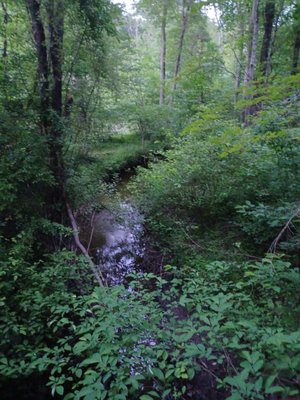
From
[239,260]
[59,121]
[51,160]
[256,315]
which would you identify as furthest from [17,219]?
[256,315]

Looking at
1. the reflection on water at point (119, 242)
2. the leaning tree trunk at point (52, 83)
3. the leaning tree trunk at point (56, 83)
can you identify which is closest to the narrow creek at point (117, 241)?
the reflection on water at point (119, 242)

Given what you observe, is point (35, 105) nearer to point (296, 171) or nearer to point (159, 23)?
point (296, 171)

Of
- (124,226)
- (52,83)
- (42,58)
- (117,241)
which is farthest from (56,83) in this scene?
(117,241)

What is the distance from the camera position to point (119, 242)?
Answer: 7.34 metres

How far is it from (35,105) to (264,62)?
6.58m

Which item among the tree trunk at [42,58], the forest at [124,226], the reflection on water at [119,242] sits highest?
the tree trunk at [42,58]

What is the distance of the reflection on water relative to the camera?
609 centimetres

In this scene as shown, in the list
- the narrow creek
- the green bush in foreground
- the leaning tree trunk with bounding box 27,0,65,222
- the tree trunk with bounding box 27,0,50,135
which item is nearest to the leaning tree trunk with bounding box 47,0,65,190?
the leaning tree trunk with bounding box 27,0,65,222

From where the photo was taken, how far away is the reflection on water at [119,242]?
6086 mm

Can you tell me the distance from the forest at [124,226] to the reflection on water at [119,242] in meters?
0.05

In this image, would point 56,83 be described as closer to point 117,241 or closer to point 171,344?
point 117,241

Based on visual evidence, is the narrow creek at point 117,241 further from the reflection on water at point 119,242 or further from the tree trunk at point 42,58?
the tree trunk at point 42,58

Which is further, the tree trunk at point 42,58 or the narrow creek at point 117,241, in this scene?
the narrow creek at point 117,241

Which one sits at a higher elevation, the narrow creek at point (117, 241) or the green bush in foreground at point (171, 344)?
the green bush in foreground at point (171, 344)
